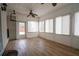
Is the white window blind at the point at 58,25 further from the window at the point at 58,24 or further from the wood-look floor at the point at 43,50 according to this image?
the wood-look floor at the point at 43,50

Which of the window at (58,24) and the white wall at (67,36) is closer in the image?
the white wall at (67,36)

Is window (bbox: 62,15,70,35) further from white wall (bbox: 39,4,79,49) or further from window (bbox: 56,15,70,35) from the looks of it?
white wall (bbox: 39,4,79,49)

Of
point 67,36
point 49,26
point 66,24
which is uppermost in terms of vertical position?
point 66,24

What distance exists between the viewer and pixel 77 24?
4387 mm

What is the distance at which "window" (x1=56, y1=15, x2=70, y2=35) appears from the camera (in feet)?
16.5

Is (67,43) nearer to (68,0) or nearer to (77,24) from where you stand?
(77,24)

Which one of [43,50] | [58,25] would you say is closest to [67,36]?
[58,25]

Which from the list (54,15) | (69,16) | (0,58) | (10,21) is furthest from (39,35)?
(0,58)

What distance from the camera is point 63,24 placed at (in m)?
5.44

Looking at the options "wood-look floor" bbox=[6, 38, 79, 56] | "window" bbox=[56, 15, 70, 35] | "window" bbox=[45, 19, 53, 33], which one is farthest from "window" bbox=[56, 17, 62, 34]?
"wood-look floor" bbox=[6, 38, 79, 56]

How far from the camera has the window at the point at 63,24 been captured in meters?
5.03

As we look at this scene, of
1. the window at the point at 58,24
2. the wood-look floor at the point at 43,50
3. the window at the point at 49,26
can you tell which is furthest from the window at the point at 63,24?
the wood-look floor at the point at 43,50

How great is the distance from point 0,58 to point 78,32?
14.4 feet

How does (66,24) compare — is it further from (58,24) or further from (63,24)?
(58,24)
